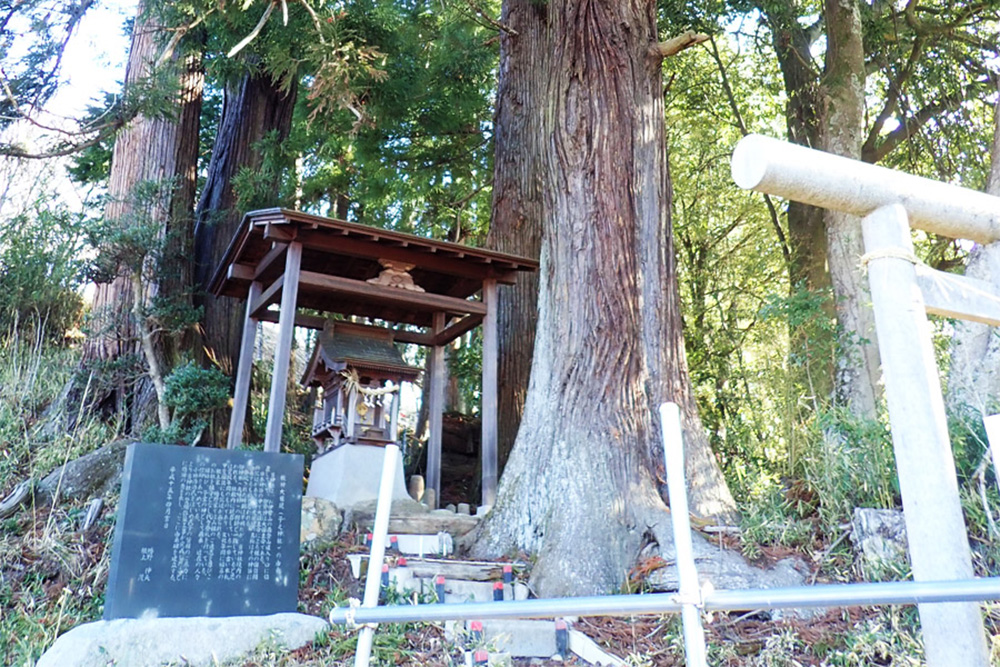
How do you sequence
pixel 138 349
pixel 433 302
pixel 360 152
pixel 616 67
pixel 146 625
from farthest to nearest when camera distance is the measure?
pixel 360 152
pixel 138 349
pixel 433 302
pixel 616 67
pixel 146 625

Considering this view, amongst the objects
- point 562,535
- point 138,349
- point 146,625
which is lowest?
point 146,625

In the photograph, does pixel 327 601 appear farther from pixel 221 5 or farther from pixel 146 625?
pixel 221 5

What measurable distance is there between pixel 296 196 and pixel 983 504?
30.4ft

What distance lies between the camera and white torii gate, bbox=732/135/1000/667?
8.21 ft

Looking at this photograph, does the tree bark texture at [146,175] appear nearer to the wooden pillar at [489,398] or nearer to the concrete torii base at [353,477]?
the concrete torii base at [353,477]

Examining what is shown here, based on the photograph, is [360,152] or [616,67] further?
[360,152]

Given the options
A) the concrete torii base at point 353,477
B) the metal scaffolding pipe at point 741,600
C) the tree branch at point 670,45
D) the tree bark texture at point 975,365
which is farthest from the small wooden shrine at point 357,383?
the metal scaffolding pipe at point 741,600

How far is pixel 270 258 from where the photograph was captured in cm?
721

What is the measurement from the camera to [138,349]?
347 inches

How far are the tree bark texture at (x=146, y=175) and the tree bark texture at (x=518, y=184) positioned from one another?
3.33 meters

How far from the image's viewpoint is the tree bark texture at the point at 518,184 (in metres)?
8.65

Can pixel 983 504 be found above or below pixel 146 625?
above

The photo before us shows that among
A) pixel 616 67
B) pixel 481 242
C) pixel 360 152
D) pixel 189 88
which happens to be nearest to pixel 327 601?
pixel 616 67

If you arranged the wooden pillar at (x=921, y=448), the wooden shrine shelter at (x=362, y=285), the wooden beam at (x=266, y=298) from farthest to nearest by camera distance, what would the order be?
the wooden beam at (x=266, y=298), the wooden shrine shelter at (x=362, y=285), the wooden pillar at (x=921, y=448)
